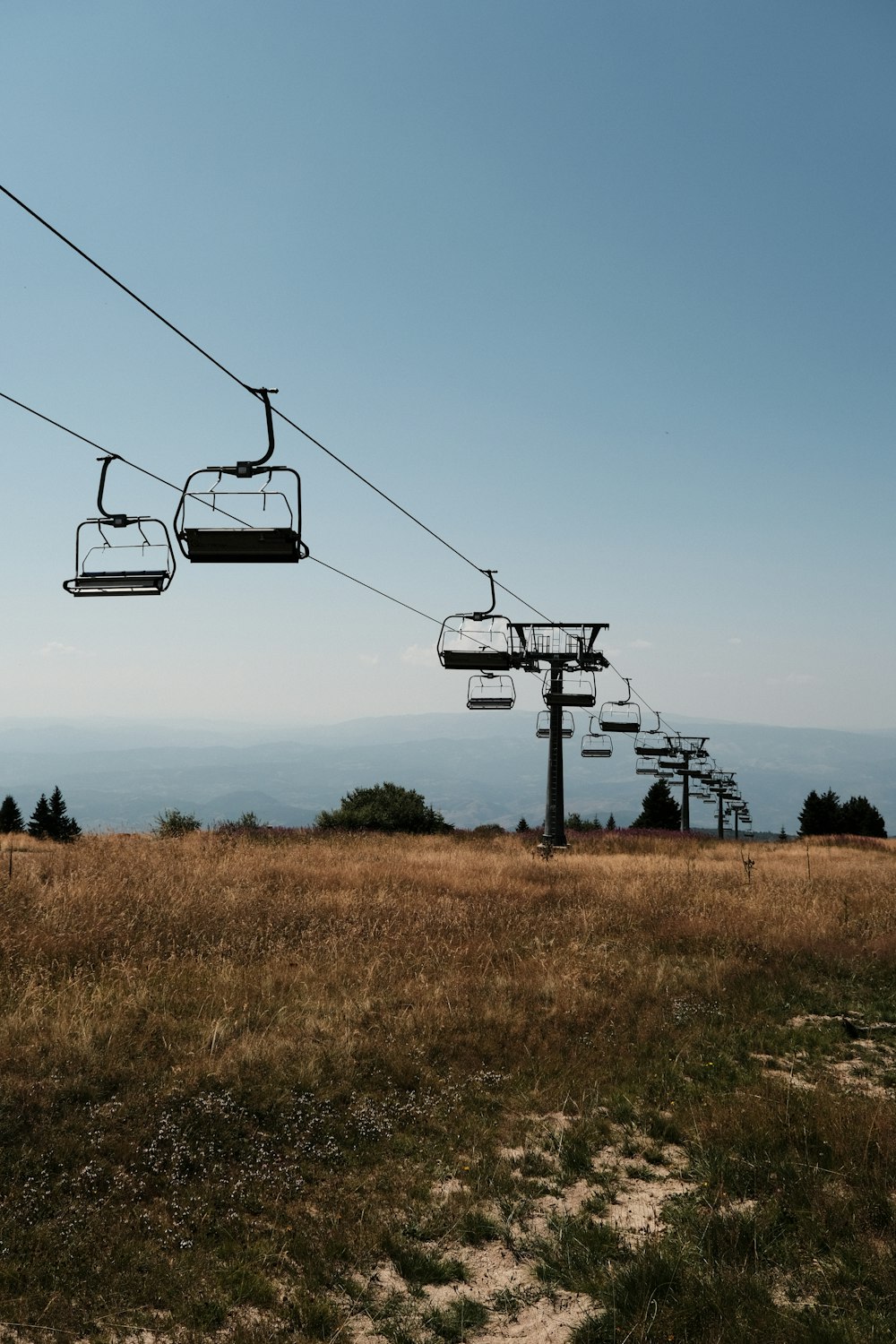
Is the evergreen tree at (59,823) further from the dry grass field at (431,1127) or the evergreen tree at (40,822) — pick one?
the dry grass field at (431,1127)

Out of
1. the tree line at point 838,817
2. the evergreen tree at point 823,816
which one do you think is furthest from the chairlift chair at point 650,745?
the evergreen tree at point 823,816

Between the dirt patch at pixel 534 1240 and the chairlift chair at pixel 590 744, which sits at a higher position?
the chairlift chair at pixel 590 744

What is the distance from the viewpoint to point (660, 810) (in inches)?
2616

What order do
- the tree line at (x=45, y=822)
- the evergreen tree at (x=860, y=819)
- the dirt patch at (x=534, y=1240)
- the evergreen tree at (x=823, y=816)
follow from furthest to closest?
1. the evergreen tree at (x=823, y=816)
2. the evergreen tree at (x=860, y=819)
3. the tree line at (x=45, y=822)
4. the dirt patch at (x=534, y=1240)

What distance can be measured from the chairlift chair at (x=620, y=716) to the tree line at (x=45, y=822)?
68.7 ft

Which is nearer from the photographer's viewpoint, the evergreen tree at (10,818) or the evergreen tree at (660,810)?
the evergreen tree at (10,818)

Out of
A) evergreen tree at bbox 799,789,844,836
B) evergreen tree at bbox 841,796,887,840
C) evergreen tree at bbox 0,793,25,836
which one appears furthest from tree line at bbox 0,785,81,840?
evergreen tree at bbox 841,796,887,840

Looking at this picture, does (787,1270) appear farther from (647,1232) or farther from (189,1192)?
(189,1192)

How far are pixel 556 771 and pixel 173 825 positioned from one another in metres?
14.3

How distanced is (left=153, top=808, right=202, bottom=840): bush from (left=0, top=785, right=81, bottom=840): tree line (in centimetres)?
387

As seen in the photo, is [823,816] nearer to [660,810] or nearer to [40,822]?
[660,810]

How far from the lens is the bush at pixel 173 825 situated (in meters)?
27.2

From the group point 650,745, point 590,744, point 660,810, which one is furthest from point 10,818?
point 660,810

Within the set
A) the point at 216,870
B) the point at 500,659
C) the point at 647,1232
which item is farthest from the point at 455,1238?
the point at 500,659
